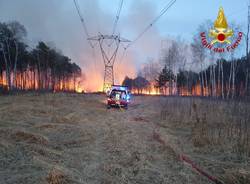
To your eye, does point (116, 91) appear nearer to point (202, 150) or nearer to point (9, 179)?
point (202, 150)

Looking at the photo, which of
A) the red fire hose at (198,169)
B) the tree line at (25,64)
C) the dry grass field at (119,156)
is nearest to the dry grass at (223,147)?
the dry grass field at (119,156)

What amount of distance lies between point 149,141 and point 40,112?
33.7 ft

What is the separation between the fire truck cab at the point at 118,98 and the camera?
22.3 meters

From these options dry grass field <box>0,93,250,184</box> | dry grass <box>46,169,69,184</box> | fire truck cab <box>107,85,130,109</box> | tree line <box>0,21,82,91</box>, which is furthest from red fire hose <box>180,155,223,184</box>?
tree line <box>0,21,82,91</box>

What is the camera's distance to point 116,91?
75.3 feet

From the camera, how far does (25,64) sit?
4991cm

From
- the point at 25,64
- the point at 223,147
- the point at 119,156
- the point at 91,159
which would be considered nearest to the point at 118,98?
the point at 223,147

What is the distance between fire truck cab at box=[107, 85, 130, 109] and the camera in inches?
879

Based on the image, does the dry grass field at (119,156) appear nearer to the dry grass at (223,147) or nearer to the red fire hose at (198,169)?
the dry grass at (223,147)

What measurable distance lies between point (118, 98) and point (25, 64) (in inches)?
1397

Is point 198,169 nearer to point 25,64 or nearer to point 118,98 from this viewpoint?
point 118,98

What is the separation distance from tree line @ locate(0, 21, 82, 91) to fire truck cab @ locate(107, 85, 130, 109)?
24.0m

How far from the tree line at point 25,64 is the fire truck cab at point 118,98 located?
24004mm

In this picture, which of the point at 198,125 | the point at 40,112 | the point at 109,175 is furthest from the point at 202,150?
the point at 40,112
